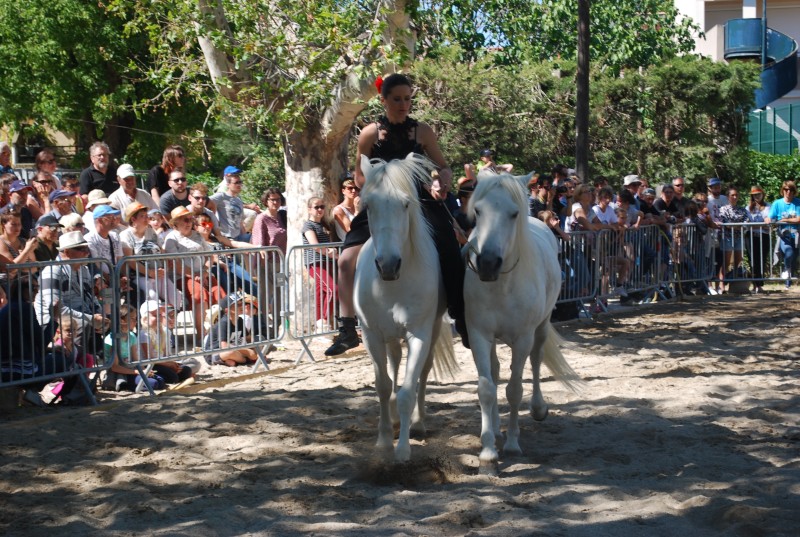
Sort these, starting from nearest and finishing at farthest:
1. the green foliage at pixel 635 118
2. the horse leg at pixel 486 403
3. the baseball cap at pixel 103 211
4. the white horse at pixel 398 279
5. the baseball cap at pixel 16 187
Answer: the white horse at pixel 398 279, the horse leg at pixel 486 403, the baseball cap at pixel 103 211, the baseball cap at pixel 16 187, the green foliage at pixel 635 118

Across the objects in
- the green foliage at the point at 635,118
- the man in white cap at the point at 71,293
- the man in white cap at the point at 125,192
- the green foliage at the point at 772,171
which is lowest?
the man in white cap at the point at 71,293

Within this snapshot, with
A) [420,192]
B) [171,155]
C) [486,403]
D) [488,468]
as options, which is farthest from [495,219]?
[171,155]

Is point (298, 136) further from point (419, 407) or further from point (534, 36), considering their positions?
point (534, 36)

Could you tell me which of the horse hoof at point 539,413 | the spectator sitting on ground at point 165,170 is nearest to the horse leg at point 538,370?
the horse hoof at point 539,413

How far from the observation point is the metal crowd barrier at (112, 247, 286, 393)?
28.6ft

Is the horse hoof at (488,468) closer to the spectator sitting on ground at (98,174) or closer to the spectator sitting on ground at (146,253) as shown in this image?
the spectator sitting on ground at (146,253)

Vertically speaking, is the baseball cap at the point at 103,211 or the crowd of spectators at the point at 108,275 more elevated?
the baseball cap at the point at 103,211

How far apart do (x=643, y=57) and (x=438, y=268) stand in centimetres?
3246

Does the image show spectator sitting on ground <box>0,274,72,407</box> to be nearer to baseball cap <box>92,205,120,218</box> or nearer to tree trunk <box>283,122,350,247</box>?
baseball cap <box>92,205,120,218</box>

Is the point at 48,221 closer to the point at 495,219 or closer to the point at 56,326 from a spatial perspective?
the point at 56,326

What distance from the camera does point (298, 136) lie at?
12.5m

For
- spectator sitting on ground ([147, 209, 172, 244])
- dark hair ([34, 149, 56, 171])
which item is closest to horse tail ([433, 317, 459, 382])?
spectator sitting on ground ([147, 209, 172, 244])

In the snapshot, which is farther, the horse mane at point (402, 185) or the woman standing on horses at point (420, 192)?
the woman standing on horses at point (420, 192)

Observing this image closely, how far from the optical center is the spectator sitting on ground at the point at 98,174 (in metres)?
11.3
